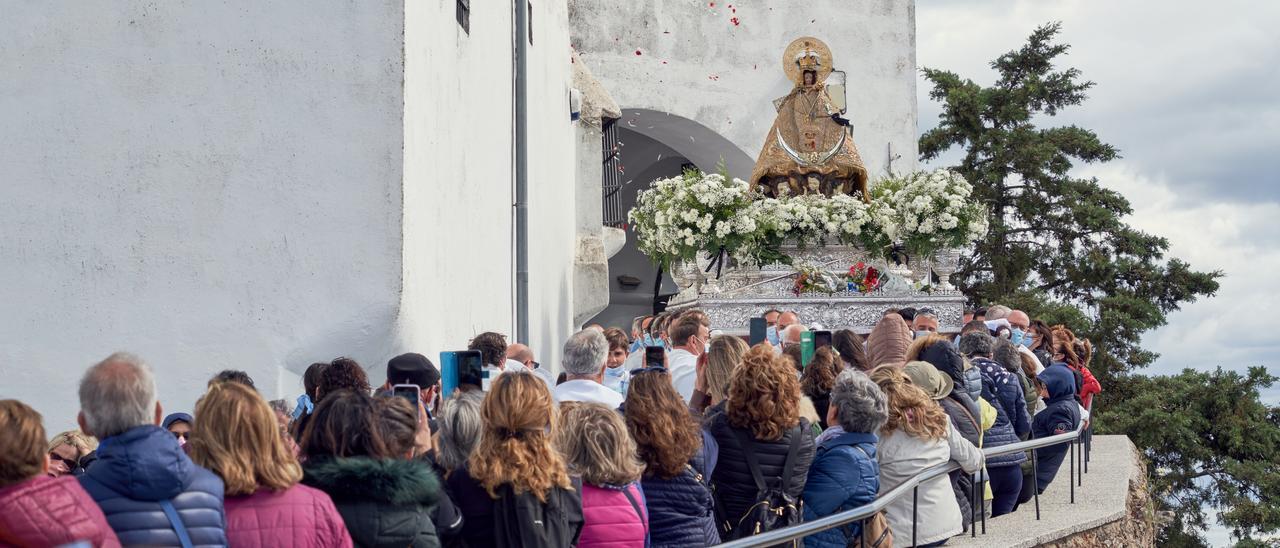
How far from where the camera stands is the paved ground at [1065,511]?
8358 millimetres

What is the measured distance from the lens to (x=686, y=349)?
8.00 metres

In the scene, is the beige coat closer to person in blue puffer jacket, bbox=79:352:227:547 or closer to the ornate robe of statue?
person in blue puffer jacket, bbox=79:352:227:547

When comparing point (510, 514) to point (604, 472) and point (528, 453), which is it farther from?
point (604, 472)

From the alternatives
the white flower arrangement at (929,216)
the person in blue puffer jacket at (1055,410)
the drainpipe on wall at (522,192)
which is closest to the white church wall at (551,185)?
the drainpipe on wall at (522,192)

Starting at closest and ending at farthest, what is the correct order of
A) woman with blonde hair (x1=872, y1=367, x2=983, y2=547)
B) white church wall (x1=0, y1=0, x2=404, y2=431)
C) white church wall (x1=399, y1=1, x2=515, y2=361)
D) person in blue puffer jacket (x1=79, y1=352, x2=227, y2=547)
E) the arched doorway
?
1. person in blue puffer jacket (x1=79, y1=352, x2=227, y2=547)
2. woman with blonde hair (x1=872, y1=367, x2=983, y2=547)
3. white church wall (x1=0, y1=0, x2=404, y2=431)
4. white church wall (x1=399, y1=1, x2=515, y2=361)
5. the arched doorway

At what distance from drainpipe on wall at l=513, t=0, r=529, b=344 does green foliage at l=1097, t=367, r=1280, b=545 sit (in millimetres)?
11062

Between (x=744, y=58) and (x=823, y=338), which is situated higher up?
(x=744, y=58)

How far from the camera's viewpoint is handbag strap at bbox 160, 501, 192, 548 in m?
4.06

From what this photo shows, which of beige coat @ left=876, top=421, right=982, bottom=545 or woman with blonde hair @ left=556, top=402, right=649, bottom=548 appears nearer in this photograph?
woman with blonde hair @ left=556, top=402, right=649, bottom=548

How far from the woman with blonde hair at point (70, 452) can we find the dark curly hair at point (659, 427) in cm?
195

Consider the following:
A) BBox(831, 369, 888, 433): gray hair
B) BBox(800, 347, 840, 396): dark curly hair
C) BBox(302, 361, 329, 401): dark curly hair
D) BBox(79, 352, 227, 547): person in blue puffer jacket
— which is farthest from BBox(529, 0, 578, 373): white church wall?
BBox(79, 352, 227, 547): person in blue puffer jacket

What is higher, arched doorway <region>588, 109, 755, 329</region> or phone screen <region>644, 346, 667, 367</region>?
arched doorway <region>588, 109, 755, 329</region>

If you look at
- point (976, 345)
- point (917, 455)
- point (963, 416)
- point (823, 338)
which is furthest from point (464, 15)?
point (917, 455)

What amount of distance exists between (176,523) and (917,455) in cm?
378
